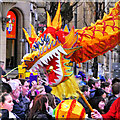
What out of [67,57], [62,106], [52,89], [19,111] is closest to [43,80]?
[52,89]

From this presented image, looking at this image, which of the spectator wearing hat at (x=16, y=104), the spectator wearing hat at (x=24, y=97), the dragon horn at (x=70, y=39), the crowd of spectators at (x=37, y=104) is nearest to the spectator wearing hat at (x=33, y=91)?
the crowd of spectators at (x=37, y=104)

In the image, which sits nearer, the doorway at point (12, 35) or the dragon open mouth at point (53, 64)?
the dragon open mouth at point (53, 64)

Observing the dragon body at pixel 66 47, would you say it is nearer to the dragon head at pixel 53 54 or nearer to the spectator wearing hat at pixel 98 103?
the dragon head at pixel 53 54

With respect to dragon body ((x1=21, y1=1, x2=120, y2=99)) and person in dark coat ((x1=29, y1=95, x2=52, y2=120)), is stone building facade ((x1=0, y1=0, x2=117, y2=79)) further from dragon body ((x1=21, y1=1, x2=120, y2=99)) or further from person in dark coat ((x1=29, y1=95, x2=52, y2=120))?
person in dark coat ((x1=29, y1=95, x2=52, y2=120))

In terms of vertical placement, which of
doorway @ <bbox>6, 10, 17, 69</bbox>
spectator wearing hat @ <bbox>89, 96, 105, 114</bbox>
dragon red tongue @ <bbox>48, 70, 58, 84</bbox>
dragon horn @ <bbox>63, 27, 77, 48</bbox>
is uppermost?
doorway @ <bbox>6, 10, 17, 69</bbox>

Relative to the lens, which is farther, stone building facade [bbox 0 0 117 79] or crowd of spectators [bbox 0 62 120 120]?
stone building facade [bbox 0 0 117 79]

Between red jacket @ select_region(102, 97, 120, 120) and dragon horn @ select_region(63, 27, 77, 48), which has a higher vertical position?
dragon horn @ select_region(63, 27, 77, 48)

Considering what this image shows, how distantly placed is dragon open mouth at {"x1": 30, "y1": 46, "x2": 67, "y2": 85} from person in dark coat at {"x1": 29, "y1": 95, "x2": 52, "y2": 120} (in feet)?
7.22

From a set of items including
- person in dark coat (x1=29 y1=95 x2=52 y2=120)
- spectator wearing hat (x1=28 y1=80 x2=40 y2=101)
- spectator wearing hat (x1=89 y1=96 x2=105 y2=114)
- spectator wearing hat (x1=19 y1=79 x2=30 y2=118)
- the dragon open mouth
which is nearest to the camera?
person in dark coat (x1=29 y1=95 x2=52 y2=120)

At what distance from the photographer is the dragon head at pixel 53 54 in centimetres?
675

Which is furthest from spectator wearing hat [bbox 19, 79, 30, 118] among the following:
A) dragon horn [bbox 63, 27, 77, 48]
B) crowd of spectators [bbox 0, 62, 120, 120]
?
dragon horn [bbox 63, 27, 77, 48]

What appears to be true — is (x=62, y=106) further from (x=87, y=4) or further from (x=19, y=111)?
(x=87, y=4)

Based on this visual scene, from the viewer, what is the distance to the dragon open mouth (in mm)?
6742

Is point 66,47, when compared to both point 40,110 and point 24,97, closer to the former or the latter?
point 24,97
